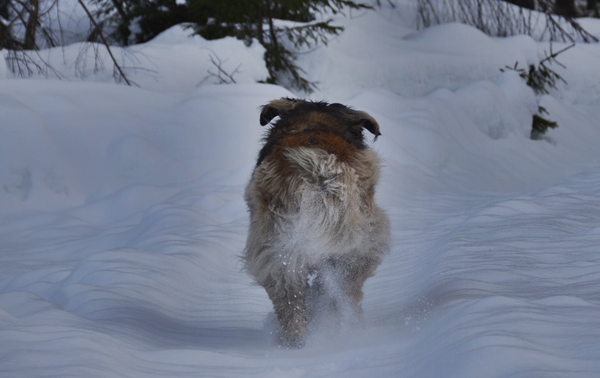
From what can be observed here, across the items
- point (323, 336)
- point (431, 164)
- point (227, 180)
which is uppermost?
point (323, 336)

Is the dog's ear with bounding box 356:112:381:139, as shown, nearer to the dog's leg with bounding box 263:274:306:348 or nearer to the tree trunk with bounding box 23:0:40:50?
the dog's leg with bounding box 263:274:306:348

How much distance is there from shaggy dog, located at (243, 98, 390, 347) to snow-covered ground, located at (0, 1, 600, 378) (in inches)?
10.8

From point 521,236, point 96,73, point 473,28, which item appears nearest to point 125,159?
point 96,73

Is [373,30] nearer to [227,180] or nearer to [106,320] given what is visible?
[227,180]

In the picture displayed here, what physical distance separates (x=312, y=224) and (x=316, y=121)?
2.80 feet

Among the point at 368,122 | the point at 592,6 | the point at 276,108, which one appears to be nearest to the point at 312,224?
the point at 368,122

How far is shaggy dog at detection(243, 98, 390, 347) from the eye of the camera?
3164mm

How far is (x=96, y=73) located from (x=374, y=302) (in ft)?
23.7

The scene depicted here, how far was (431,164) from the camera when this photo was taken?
29.5ft

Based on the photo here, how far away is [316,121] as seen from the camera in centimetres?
379

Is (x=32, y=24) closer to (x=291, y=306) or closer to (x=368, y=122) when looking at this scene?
(x=368, y=122)

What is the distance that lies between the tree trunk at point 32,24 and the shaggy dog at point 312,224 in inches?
235

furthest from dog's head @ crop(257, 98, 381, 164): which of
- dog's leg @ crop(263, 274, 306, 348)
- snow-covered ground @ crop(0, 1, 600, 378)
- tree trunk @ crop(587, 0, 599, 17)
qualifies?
tree trunk @ crop(587, 0, 599, 17)

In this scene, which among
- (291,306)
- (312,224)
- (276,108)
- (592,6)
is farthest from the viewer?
(592,6)
